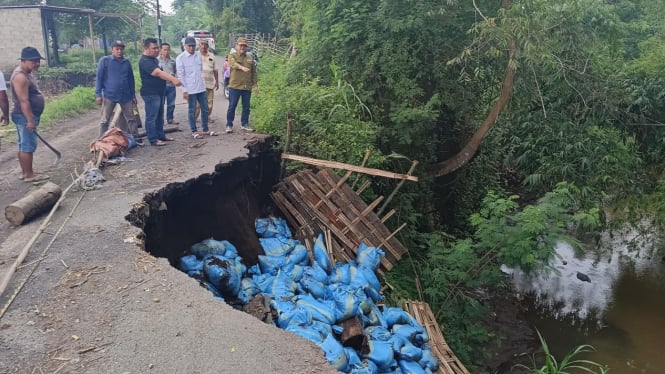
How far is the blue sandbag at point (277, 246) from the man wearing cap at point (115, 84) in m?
3.22

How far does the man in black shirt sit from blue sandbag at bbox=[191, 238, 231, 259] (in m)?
2.88

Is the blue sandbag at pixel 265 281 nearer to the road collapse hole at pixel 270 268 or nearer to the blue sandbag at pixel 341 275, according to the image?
the road collapse hole at pixel 270 268

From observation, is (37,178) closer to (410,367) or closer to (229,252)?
(229,252)

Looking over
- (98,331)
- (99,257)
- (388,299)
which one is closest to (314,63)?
(388,299)

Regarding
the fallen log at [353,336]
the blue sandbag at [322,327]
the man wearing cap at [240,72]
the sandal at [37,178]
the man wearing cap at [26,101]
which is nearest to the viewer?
the blue sandbag at [322,327]

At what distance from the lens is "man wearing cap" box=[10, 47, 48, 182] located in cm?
664

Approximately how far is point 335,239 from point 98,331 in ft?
13.9

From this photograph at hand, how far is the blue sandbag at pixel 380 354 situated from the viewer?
4.72 metres

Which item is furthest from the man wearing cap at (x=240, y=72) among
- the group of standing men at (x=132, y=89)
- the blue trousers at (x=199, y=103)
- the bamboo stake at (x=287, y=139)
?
the bamboo stake at (x=287, y=139)

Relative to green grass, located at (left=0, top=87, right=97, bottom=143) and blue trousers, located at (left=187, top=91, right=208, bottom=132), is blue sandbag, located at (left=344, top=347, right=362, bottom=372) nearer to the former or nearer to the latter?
blue trousers, located at (left=187, top=91, right=208, bottom=132)

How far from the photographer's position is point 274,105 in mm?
9008

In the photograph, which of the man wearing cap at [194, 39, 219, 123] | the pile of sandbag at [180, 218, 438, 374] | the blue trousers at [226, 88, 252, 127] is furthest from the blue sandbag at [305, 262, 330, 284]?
the man wearing cap at [194, 39, 219, 123]

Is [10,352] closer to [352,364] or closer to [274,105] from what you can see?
[352,364]

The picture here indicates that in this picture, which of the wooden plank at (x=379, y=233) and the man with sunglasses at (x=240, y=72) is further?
the man with sunglasses at (x=240, y=72)
